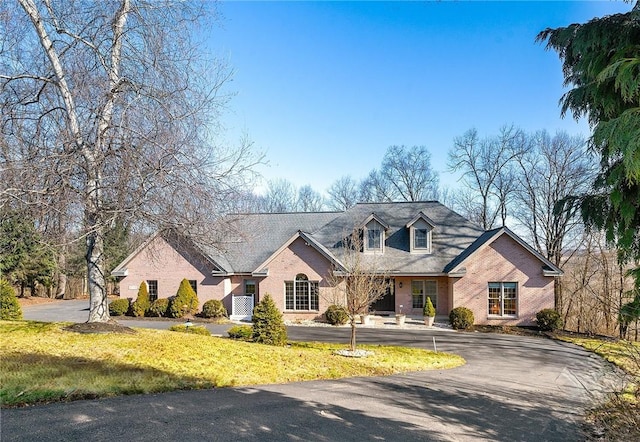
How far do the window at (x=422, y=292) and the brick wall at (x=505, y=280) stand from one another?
85.8 inches

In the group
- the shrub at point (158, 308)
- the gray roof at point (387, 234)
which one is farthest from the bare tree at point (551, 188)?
the shrub at point (158, 308)

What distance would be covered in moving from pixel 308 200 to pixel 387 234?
36.0m

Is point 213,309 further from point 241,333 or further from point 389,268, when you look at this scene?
point 389,268

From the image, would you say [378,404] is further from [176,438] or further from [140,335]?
[140,335]

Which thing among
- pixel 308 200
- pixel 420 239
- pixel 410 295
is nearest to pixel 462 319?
pixel 410 295

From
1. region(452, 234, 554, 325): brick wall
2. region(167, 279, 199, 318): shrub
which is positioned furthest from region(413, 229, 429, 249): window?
region(167, 279, 199, 318): shrub

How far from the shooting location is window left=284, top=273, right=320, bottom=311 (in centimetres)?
2491

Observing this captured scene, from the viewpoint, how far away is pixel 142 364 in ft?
31.9

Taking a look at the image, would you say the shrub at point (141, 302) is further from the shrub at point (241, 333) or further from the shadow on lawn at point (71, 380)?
the shadow on lawn at point (71, 380)

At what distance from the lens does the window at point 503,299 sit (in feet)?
76.2

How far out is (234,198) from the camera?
1199 cm

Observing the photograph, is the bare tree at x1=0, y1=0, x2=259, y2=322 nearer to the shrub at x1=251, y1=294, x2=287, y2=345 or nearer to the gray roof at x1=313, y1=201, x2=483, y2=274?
the shrub at x1=251, y1=294, x2=287, y2=345

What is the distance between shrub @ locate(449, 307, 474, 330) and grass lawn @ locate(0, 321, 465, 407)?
27.7 feet

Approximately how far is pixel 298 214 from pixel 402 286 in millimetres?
9688
